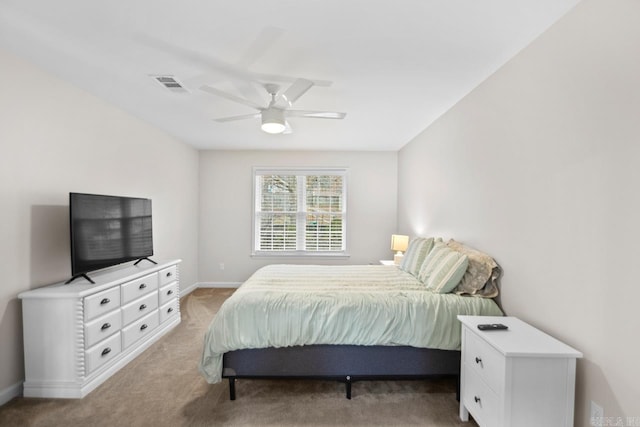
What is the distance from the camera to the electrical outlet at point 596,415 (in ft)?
4.72

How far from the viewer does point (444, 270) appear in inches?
95.7

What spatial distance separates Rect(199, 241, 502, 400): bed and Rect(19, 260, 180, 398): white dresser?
36.0 inches

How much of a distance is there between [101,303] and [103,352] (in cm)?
40

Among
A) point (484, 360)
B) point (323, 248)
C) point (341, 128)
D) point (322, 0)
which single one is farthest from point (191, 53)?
point (323, 248)

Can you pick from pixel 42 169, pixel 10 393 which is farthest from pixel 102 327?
pixel 42 169

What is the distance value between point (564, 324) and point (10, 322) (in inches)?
145

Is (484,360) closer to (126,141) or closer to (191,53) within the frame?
(191,53)

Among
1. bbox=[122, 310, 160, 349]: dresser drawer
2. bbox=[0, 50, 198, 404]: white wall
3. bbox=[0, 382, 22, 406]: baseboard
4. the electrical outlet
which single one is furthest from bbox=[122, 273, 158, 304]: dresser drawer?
the electrical outlet

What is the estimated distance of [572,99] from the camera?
1.60 metres

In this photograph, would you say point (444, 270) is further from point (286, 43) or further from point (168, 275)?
point (168, 275)

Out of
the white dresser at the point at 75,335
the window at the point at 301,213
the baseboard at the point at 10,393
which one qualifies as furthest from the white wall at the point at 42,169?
the window at the point at 301,213

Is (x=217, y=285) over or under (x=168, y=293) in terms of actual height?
under

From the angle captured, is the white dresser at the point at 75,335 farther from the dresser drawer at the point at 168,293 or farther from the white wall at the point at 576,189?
the white wall at the point at 576,189

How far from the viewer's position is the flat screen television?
7.68ft
